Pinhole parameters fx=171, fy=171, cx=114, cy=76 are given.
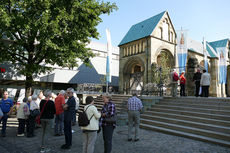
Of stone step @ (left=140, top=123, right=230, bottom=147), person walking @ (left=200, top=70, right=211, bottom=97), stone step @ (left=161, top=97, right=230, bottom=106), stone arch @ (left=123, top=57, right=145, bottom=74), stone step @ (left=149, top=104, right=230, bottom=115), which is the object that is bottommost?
stone step @ (left=140, top=123, right=230, bottom=147)

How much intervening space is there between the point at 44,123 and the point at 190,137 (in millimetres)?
5529

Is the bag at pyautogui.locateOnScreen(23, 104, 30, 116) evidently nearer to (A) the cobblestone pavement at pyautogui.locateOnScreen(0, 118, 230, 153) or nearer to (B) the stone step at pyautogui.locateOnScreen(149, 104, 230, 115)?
(A) the cobblestone pavement at pyautogui.locateOnScreen(0, 118, 230, 153)

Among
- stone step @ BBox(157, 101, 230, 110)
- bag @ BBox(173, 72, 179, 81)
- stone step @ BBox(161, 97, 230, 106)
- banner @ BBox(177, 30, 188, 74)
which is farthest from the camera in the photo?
banner @ BBox(177, 30, 188, 74)

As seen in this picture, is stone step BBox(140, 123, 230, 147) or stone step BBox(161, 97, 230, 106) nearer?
stone step BBox(140, 123, 230, 147)

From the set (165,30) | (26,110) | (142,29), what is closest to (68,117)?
(26,110)

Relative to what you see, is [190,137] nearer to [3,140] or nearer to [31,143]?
[31,143]

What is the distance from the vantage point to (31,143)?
6.14m

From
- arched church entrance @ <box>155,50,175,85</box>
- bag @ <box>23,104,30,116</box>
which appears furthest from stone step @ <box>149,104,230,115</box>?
arched church entrance @ <box>155,50,175,85</box>

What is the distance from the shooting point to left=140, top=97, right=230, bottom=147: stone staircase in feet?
21.9

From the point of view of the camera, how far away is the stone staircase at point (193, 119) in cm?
669

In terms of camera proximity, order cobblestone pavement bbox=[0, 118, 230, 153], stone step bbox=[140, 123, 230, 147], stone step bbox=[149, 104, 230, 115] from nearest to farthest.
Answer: cobblestone pavement bbox=[0, 118, 230, 153] → stone step bbox=[140, 123, 230, 147] → stone step bbox=[149, 104, 230, 115]

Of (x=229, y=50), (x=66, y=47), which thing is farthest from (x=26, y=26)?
(x=229, y=50)

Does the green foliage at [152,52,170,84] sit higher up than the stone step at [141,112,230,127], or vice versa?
the green foliage at [152,52,170,84]

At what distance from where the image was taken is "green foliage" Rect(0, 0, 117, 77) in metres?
9.23
